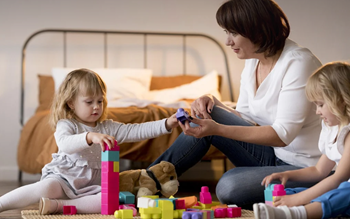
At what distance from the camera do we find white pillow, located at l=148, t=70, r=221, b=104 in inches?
120

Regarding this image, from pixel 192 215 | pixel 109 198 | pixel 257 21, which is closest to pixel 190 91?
pixel 257 21

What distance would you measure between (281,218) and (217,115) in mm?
593

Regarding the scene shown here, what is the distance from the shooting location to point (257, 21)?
1.51 m

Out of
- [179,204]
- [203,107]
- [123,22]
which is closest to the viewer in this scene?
[179,204]

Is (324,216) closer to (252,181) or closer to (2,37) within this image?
(252,181)

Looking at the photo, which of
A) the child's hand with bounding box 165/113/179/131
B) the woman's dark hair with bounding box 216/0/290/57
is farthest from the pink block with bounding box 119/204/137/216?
the woman's dark hair with bounding box 216/0/290/57

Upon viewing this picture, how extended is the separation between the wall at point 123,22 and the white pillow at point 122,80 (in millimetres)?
402

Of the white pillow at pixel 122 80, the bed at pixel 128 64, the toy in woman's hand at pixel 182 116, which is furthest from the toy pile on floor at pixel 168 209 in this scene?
the white pillow at pixel 122 80

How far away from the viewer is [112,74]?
3111 millimetres

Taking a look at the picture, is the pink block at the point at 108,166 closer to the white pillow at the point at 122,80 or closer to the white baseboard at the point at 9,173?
the white pillow at the point at 122,80

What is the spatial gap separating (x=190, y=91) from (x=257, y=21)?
1.59 metres

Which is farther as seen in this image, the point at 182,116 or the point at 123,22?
the point at 123,22

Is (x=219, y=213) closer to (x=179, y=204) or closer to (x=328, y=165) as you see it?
(x=179, y=204)

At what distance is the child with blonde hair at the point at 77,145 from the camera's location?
4.67 feet
